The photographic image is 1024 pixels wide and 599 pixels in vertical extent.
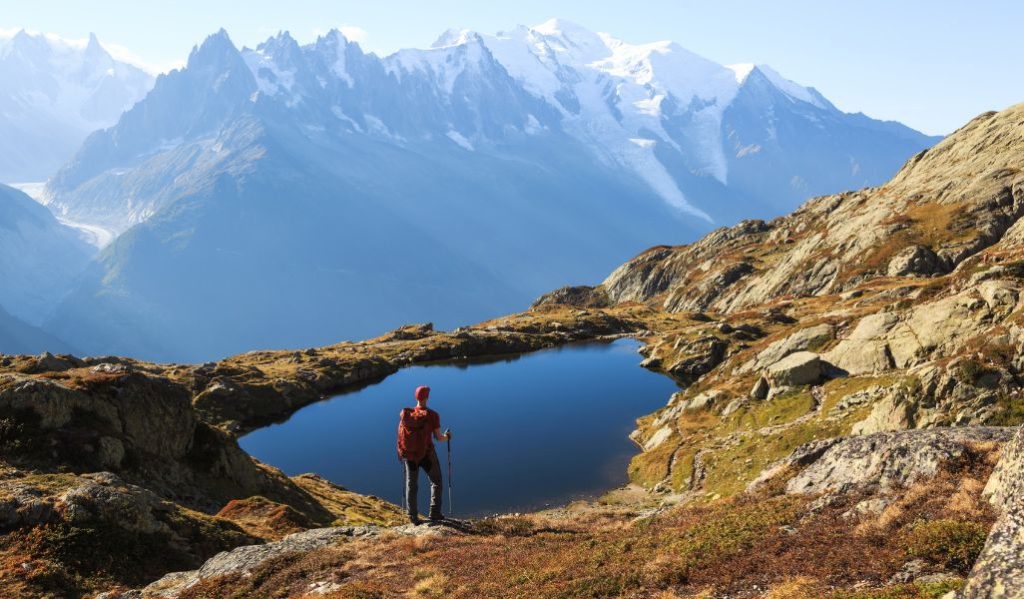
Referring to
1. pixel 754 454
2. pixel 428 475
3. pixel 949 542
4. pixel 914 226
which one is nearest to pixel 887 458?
pixel 949 542

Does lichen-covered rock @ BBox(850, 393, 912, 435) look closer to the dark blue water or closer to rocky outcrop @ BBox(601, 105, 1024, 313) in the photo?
the dark blue water

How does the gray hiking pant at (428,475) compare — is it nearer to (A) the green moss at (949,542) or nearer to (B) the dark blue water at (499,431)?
(A) the green moss at (949,542)

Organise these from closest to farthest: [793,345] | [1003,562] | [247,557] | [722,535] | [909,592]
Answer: [1003,562]
[909,592]
[722,535]
[247,557]
[793,345]

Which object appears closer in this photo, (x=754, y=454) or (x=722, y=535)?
(x=722, y=535)

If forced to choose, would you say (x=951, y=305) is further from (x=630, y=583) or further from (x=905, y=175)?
(x=905, y=175)

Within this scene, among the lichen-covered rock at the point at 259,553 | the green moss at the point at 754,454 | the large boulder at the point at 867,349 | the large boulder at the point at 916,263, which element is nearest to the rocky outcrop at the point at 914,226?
the large boulder at the point at 916,263

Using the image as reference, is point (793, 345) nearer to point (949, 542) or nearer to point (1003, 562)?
point (949, 542)

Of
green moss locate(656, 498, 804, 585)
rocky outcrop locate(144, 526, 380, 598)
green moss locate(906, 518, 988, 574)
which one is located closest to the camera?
green moss locate(906, 518, 988, 574)

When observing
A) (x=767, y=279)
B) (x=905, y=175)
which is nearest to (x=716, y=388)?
(x=767, y=279)

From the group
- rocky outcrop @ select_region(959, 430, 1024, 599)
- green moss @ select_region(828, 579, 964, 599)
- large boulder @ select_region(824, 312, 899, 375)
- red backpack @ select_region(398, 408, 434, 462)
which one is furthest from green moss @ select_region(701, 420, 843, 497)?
rocky outcrop @ select_region(959, 430, 1024, 599)

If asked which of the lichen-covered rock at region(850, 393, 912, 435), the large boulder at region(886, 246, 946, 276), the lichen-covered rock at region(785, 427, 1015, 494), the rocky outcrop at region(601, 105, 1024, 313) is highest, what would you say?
the rocky outcrop at region(601, 105, 1024, 313)

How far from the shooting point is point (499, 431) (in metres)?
85.1

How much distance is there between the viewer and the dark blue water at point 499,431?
215 feet

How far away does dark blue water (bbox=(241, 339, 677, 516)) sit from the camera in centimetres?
6550
